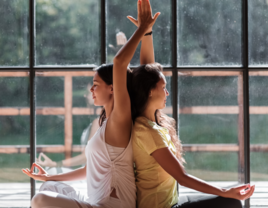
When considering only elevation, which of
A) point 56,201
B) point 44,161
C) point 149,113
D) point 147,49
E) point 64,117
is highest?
point 147,49

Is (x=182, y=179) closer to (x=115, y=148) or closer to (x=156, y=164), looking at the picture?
(x=156, y=164)

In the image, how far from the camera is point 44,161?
2.46m

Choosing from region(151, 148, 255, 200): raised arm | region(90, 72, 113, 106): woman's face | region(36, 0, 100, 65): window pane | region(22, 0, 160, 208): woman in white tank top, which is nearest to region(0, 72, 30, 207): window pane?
region(36, 0, 100, 65): window pane

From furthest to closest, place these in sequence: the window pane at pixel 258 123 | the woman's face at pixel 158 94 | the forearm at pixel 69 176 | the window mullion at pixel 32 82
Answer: the window pane at pixel 258 123, the window mullion at pixel 32 82, the forearm at pixel 69 176, the woman's face at pixel 158 94

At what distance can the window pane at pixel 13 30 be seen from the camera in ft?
8.05

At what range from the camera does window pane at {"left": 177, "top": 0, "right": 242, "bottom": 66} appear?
97.9 inches

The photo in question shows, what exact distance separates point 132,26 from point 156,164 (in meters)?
1.36

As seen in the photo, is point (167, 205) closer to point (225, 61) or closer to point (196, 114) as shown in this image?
point (196, 114)

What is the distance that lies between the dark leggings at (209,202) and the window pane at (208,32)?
129cm

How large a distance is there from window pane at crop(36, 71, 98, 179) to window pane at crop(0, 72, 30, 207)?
0.36ft

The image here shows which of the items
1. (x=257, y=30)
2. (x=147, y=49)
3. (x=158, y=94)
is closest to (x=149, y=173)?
(x=158, y=94)

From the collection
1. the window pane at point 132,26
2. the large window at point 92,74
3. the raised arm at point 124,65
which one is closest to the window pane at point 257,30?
the large window at point 92,74

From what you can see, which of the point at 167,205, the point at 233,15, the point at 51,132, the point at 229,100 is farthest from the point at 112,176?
the point at 233,15

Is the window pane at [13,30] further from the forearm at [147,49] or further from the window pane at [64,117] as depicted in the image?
the forearm at [147,49]
